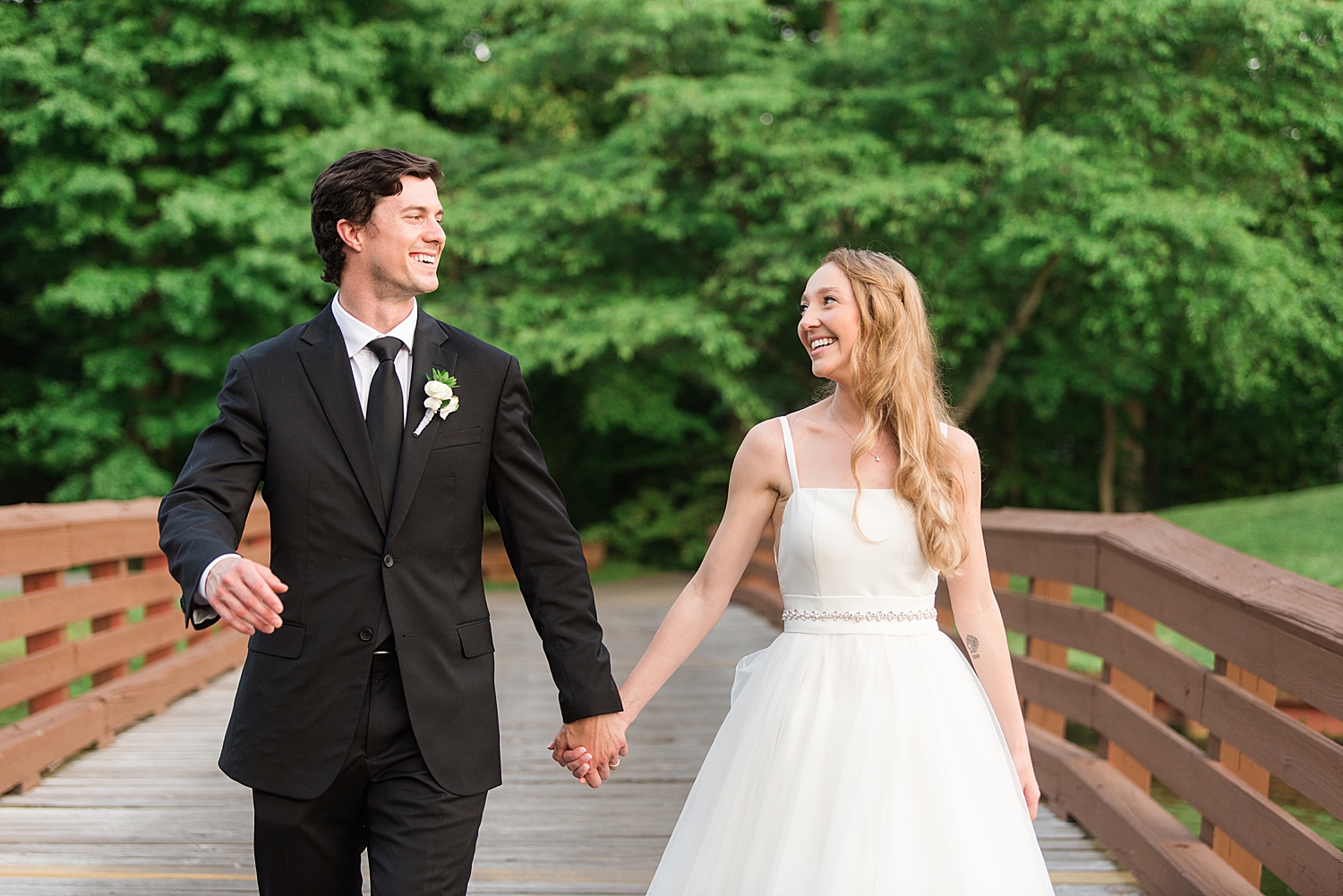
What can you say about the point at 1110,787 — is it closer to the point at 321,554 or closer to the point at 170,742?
the point at 321,554

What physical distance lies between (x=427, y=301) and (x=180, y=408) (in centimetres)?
Answer: 343

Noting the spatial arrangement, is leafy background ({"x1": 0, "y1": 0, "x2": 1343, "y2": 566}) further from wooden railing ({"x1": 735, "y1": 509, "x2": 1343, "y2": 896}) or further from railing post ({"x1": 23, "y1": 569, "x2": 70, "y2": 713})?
railing post ({"x1": 23, "y1": 569, "x2": 70, "y2": 713})

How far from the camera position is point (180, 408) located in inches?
627

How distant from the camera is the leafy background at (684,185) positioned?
490 inches

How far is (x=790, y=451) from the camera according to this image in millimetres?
2842

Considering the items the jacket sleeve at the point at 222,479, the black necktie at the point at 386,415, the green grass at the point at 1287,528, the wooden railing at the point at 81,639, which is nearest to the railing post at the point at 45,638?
the wooden railing at the point at 81,639

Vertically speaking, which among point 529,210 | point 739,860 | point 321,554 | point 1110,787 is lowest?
point 1110,787

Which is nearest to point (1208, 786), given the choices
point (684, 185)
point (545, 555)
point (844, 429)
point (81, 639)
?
point (844, 429)

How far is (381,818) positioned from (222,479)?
74 centimetres

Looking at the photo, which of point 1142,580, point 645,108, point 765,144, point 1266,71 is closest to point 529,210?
point 645,108

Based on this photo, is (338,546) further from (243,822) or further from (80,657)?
(80,657)

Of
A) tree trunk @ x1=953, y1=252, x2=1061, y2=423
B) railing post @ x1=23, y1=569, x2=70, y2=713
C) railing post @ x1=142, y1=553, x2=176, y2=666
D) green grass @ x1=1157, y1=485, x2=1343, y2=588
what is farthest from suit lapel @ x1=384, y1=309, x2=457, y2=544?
tree trunk @ x1=953, y1=252, x2=1061, y2=423

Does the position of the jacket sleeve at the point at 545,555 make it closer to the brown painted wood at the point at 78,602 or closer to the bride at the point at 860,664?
the bride at the point at 860,664

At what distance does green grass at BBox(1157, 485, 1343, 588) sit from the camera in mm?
11930
